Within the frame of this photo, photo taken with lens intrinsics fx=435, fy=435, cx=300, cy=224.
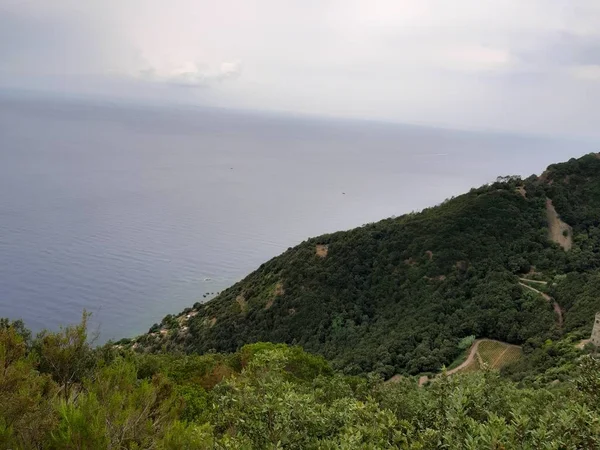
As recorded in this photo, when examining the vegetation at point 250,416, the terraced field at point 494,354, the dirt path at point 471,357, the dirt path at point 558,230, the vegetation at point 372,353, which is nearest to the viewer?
the vegetation at point 250,416

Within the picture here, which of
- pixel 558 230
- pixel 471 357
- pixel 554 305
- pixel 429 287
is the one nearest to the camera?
pixel 471 357

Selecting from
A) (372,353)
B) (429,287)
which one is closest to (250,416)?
(372,353)

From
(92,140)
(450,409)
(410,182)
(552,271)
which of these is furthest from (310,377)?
(92,140)

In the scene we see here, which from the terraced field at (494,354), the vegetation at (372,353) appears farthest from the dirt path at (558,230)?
the terraced field at (494,354)

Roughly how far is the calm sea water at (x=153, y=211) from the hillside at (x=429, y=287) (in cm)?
986

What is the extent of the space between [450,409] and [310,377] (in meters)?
12.5

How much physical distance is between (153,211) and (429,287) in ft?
165

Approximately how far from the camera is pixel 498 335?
26.1 m

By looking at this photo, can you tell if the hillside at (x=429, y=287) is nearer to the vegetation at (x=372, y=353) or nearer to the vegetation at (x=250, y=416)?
the vegetation at (x=372, y=353)

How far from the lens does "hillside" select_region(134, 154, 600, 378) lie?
86.3ft

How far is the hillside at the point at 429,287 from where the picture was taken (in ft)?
86.3

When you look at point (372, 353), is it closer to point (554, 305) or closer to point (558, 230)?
point (554, 305)

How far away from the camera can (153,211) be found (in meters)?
69.6

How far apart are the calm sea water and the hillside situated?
388 inches
